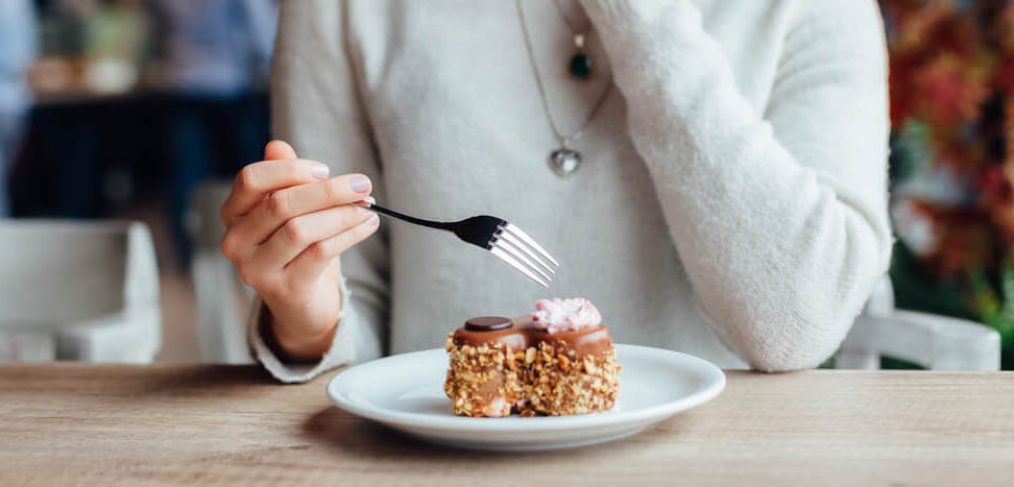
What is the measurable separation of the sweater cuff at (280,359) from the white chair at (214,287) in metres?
0.75

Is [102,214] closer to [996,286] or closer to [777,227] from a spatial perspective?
[996,286]

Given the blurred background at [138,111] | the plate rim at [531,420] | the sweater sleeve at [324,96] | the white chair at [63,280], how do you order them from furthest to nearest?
1. the blurred background at [138,111]
2. the white chair at [63,280]
3. the sweater sleeve at [324,96]
4. the plate rim at [531,420]

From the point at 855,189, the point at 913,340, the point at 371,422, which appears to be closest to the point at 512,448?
the point at 371,422

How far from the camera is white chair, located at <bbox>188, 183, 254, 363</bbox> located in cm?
169

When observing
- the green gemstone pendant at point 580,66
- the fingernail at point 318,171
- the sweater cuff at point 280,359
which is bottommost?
the sweater cuff at point 280,359

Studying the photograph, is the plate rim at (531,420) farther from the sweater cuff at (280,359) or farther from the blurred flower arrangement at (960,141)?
the blurred flower arrangement at (960,141)

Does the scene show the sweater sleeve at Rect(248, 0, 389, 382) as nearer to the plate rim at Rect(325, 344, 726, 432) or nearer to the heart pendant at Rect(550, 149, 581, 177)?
the heart pendant at Rect(550, 149, 581, 177)

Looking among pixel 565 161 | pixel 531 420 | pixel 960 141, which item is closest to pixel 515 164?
pixel 565 161

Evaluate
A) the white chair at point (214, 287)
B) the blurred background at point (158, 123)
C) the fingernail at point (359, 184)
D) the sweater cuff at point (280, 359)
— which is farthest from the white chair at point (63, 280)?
the blurred background at point (158, 123)

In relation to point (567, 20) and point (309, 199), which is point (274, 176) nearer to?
point (309, 199)

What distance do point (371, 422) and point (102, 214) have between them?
5036 mm

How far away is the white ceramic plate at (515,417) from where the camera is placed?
641 mm

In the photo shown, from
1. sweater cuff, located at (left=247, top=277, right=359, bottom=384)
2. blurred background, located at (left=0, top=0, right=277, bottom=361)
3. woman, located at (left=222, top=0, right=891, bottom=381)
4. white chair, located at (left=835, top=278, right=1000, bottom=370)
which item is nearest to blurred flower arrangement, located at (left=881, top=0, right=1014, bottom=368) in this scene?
white chair, located at (left=835, top=278, right=1000, bottom=370)

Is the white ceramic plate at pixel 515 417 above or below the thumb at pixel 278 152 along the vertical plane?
below
